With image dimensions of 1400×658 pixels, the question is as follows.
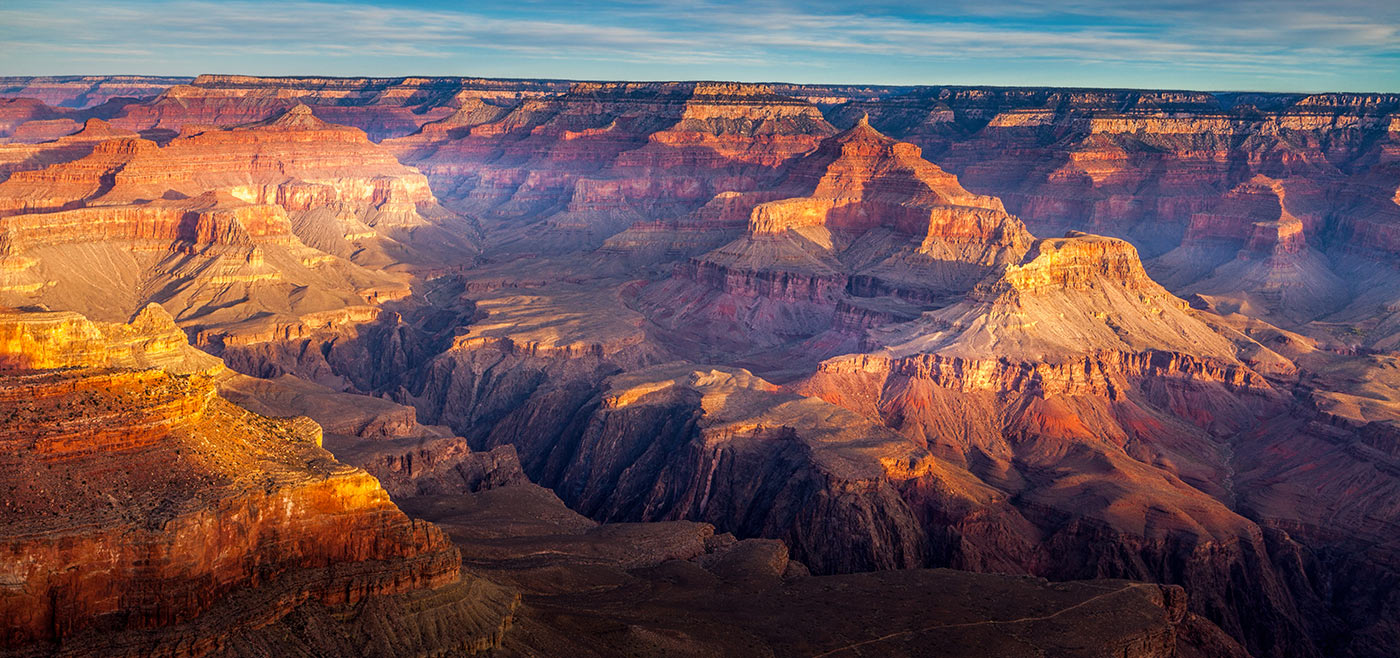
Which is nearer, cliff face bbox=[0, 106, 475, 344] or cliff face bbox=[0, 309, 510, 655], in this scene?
cliff face bbox=[0, 309, 510, 655]

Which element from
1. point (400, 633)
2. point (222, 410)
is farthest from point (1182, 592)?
point (222, 410)

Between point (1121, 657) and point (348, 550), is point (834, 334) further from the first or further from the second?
point (348, 550)

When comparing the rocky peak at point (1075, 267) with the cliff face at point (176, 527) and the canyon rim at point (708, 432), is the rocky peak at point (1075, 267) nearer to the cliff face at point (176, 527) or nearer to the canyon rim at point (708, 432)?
the canyon rim at point (708, 432)

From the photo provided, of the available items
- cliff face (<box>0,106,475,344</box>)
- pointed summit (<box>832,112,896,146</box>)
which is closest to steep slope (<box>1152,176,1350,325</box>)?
pointed summit (<box>832,112,896,146</box>)

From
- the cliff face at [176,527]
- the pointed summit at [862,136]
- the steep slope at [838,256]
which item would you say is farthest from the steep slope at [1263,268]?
the cliff face at [176,527]

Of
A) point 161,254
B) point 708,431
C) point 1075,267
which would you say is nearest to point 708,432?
point 708,431

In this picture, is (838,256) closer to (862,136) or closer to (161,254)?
(862,136)

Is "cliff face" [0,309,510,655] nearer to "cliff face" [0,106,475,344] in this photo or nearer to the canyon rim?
the canyon rim
